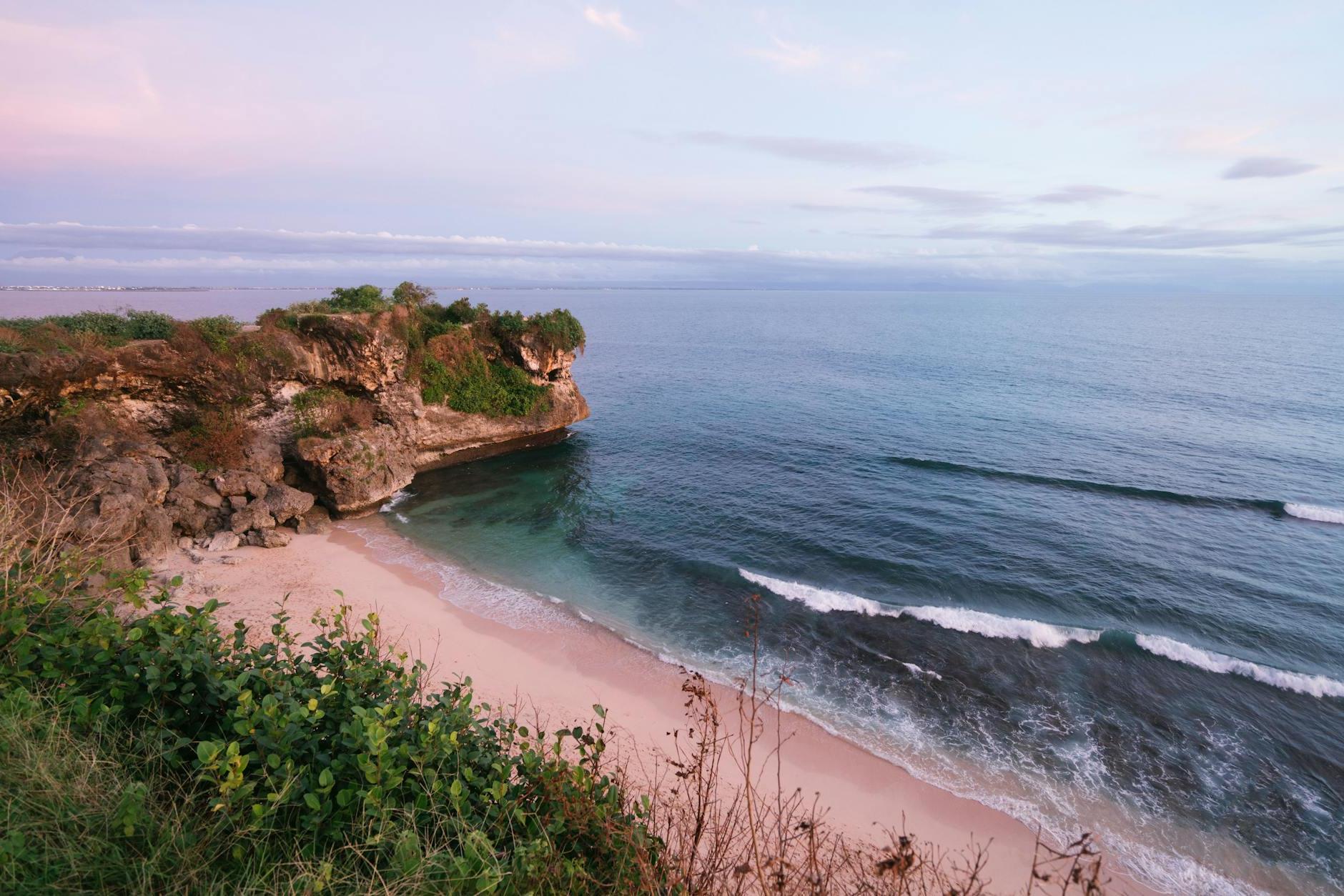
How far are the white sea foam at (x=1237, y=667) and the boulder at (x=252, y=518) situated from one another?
31.0m

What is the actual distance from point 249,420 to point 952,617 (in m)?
29.7

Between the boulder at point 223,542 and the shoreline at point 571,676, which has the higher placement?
the boulder at point 223,542

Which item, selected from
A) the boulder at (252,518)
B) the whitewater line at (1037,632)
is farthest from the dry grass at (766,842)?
the boulder at (252,518)

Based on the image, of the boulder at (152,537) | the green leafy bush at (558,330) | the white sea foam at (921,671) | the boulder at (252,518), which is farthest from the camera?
the green leafy bush at (558,330)

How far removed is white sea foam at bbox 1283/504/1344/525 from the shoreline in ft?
83.1

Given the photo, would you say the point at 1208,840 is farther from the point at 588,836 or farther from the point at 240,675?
the point at 240,675

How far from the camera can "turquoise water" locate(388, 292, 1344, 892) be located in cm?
1423

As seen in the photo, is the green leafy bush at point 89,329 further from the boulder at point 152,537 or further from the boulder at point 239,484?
the boulder at point 152,537

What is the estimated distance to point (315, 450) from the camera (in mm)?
26312

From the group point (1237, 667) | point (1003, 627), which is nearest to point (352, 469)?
point (1003, 627)

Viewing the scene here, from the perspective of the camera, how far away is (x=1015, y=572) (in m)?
22.7

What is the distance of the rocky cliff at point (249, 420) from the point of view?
2062cm

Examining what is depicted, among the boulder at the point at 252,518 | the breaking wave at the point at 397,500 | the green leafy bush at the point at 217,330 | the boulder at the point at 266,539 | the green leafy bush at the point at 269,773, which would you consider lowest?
the breaking wave at the point at 397,500

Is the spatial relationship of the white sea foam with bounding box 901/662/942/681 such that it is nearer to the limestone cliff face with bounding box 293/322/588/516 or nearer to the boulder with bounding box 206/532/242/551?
the limestone cliff face with bounding box 293/322/588/516
